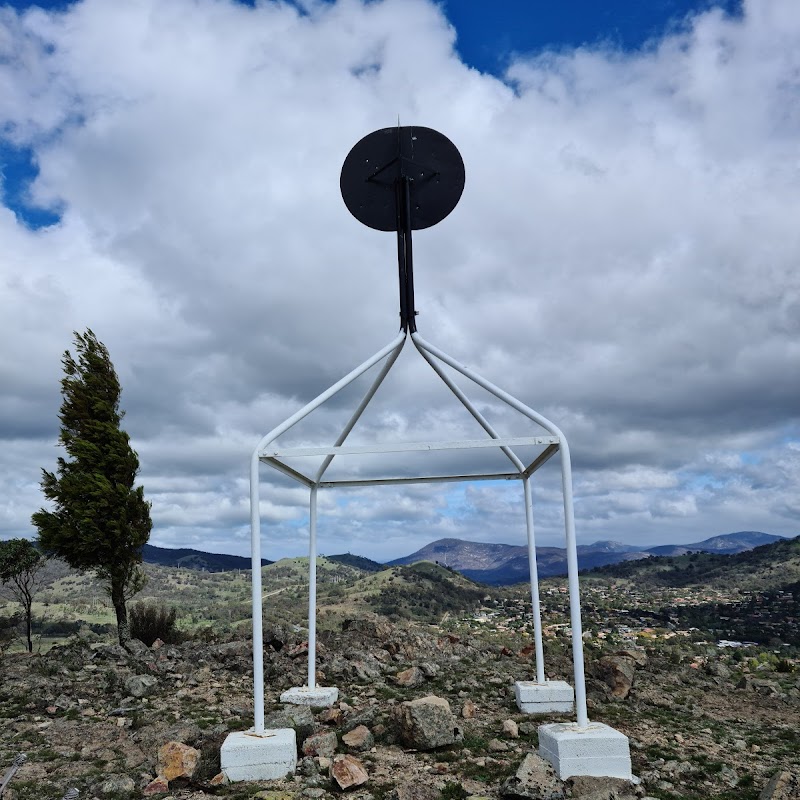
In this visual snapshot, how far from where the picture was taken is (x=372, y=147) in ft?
33.2

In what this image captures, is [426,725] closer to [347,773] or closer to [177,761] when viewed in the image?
[347,773]

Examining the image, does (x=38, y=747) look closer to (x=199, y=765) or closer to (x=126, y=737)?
(x=126, y=737)

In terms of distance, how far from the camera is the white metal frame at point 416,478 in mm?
8266

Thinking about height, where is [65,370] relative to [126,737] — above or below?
above

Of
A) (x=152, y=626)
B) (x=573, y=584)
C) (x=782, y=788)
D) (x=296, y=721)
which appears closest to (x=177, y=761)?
(x=296, y=721)

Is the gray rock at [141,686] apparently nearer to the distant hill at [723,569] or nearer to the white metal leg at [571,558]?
the white metal leg at [571,558]

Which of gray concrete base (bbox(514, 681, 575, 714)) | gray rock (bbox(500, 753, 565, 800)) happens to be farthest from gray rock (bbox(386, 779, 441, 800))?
gray concrete base (bbox(514, 681, 575, 714))

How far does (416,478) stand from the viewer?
11031mm

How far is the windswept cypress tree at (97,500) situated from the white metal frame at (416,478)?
10.5 metres

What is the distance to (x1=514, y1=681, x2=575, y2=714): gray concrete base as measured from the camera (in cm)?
1088

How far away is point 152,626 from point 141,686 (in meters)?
7.10

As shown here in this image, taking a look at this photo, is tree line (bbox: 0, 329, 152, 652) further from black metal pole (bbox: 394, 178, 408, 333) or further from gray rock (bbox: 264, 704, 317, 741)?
black metal pole (bbox: 394, 178, 408, 333)

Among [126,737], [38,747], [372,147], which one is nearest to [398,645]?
[126,737]

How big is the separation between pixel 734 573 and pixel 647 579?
22.2 ft
